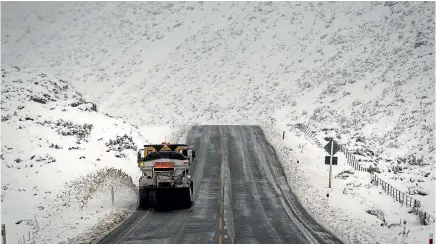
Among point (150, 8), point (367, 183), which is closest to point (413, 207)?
point (367, 183)

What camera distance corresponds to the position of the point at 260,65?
58.3 m

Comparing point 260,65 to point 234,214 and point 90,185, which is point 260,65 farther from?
point 234,214

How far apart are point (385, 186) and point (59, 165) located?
57.6 ft

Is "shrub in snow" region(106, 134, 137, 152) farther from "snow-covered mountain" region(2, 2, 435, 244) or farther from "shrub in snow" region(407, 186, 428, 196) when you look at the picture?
"shrub in snow" region(407, 186, 428, 196)

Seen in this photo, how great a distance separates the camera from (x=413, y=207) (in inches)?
715

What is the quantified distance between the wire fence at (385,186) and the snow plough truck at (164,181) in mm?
9804

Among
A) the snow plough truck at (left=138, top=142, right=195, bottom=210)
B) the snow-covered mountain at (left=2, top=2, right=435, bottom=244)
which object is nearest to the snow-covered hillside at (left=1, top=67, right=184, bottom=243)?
the snow plough truck at (left=138, top=142, right=195, bottom=210)

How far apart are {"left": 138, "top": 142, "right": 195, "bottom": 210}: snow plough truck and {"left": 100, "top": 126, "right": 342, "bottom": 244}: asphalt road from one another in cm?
63

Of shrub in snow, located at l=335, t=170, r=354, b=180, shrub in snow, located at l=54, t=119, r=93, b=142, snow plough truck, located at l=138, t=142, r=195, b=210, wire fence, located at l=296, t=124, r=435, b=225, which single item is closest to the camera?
snow plough truck, located at l=138, t=142, r=195, b=210

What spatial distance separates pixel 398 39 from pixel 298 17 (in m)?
18.1

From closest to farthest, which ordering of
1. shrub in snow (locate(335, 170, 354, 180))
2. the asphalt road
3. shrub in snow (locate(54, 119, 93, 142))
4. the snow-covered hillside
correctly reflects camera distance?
the asphalt road, the snow-covered hillside, shrub in snow (locate(335, 170, 354, 180)), shrub in snow (locate(54, 119, 93, 142))

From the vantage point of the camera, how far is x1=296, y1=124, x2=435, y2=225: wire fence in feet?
55.9

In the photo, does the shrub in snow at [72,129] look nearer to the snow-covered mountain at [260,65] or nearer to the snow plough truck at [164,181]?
the snow-covered mountain at [260,65]

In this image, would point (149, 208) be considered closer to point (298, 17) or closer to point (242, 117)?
point (242, 117)
